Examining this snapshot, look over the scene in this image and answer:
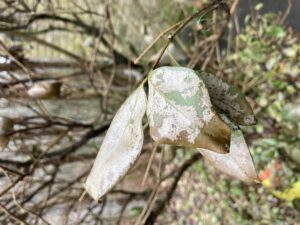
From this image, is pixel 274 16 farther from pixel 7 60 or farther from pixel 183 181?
pixel 7 60

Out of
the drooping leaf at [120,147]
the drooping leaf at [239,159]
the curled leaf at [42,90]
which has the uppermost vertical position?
the drooping leaf at [120,147]

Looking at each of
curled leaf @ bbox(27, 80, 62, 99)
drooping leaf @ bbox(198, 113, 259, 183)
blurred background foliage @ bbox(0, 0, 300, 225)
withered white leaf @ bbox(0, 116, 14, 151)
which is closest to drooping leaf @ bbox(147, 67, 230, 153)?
drooping leaf @ bbox(198, 113, 259, 183)

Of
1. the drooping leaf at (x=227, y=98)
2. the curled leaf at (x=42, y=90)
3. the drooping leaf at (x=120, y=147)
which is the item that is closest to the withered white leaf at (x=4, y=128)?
the curled leaf at (x=42, y=90)

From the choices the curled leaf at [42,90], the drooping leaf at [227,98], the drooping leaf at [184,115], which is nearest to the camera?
the drooping leaf at [184,115]

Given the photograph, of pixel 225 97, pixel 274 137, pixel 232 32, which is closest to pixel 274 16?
pixel 232 32

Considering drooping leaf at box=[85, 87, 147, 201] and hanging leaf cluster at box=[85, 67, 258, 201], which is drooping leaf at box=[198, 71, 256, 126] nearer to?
hanging leaf cluster at box=[85, 67, 258, 201]

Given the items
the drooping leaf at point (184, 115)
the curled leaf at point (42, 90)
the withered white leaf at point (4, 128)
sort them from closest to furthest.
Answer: the drooping leaf at point (184, 115) < the withered white leaf at point (4, 128) < the curled leaf at point (42, 90)

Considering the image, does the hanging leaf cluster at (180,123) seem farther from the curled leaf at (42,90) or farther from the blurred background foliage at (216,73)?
the curled leaf at (42,90)
